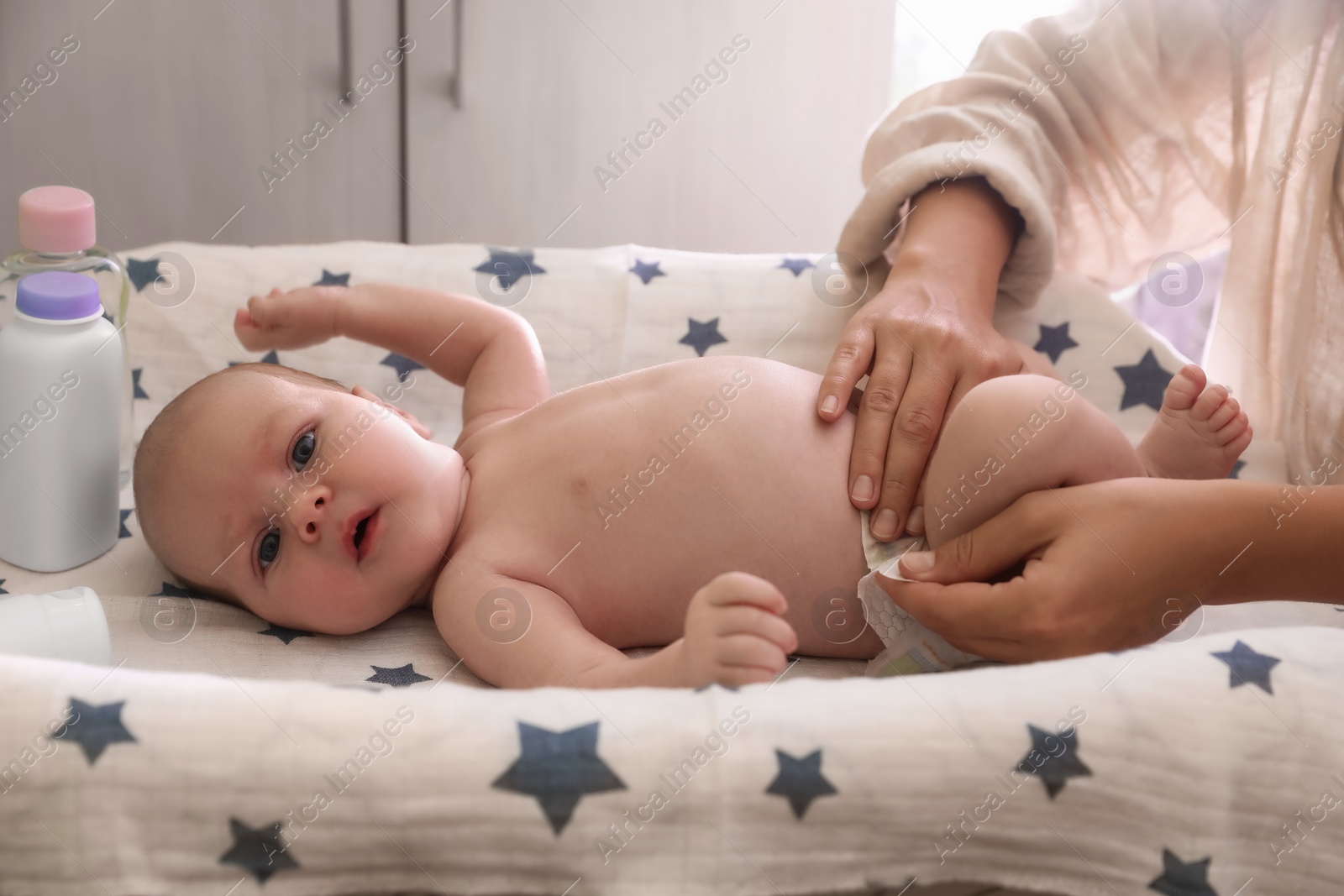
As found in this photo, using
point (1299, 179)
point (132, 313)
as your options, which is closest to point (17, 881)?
point (132, 313)

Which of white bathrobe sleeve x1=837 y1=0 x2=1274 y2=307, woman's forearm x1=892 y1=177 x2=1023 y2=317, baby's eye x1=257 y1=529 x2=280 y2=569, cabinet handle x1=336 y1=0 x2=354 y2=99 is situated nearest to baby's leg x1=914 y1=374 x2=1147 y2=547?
woman's forearm x1=892 y1=177 x2=1023 y2=317

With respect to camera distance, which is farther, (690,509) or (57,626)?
(690,509)

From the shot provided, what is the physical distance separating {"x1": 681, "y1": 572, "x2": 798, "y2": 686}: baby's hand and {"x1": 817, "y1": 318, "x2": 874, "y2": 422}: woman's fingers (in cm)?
30

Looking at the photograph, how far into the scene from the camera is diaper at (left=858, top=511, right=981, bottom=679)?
2.87 feet

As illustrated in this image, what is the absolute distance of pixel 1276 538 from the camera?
0.76 metres

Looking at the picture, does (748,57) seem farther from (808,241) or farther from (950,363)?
(950,363)

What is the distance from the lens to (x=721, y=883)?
2.03 feet

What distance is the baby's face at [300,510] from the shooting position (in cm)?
90

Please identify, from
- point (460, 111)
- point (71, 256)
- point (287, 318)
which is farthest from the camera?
point (460, 111)

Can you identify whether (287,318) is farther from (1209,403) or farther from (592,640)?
(1209,403)

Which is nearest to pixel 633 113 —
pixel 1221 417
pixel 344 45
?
pixel 344 45

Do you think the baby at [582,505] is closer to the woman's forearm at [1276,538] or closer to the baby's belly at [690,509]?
the baby's belly at [690,509]

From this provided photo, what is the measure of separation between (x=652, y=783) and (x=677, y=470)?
386 mm

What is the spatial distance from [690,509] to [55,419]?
22.5 inches
